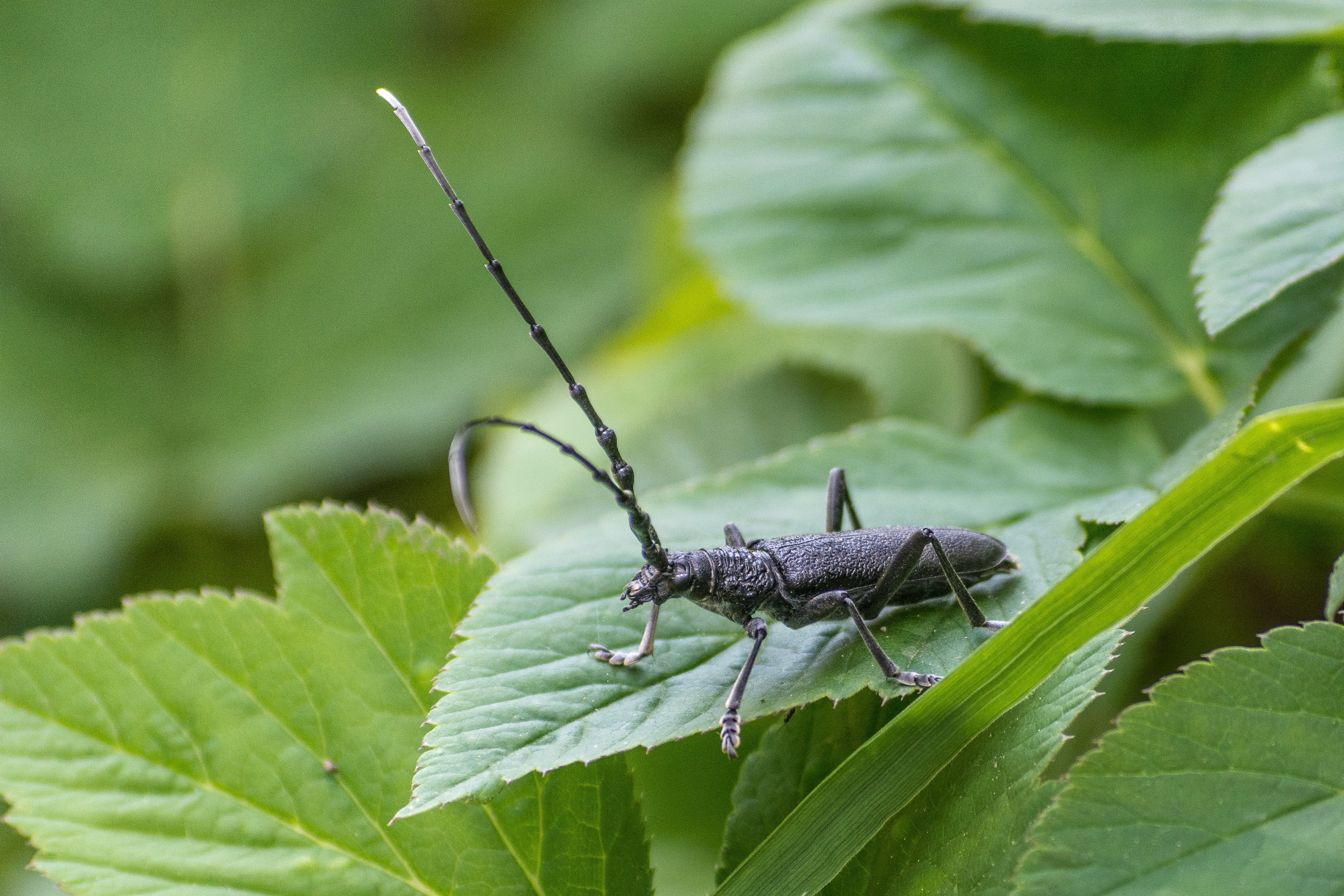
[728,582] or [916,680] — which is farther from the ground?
[728,582]

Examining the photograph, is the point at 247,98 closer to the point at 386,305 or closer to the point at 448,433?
the point at 386,305

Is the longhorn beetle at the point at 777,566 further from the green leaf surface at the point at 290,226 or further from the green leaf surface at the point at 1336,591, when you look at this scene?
the green leaf surface at the point at 290,226

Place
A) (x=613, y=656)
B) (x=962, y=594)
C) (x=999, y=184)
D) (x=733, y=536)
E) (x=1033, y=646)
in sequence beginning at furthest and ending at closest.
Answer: (x=999, y=184)
(x=733, y=536)
(x=962, y=594)
(x=613, y=656)
(x=1033, y=646)

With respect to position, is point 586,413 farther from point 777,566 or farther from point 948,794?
point 948,794

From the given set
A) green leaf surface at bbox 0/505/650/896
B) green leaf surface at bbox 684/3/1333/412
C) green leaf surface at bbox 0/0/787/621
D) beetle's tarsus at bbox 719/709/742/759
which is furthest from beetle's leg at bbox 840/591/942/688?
green leaf surface at bbox 0/0/787/621

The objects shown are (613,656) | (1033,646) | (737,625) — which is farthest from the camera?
(737,625)

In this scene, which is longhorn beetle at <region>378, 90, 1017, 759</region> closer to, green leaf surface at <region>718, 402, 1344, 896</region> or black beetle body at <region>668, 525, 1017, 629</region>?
black beetle body at <region>668, 525, 1017, 629</region>

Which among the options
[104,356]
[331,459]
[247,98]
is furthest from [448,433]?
[247,98]

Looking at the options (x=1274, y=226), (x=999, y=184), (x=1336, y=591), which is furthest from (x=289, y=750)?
(x=999, y=184)
